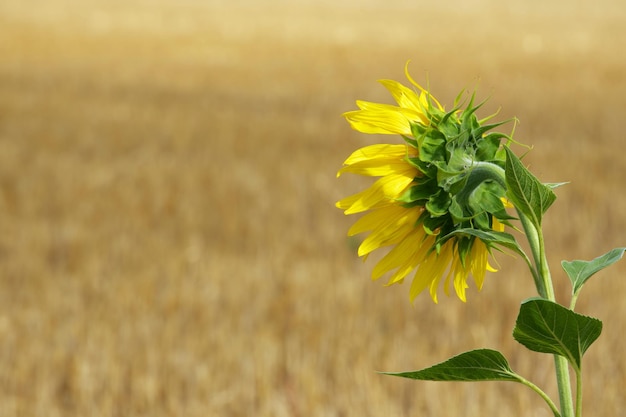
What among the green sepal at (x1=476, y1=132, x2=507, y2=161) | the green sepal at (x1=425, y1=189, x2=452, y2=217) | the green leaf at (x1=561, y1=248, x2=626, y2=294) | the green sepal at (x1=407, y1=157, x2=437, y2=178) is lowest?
the green leaf at (x1=561, y1=248, x2=626, y2=294)

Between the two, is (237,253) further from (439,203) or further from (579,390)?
(579,390)

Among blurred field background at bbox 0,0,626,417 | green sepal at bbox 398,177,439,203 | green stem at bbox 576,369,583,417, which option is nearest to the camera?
green stem at bbox 576,369,583,417

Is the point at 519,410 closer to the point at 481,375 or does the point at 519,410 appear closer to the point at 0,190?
the point at 481,375

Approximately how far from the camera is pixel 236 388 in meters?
2.62

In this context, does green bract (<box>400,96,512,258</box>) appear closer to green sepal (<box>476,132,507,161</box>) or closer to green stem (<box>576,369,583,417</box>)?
green sepal (<box>476,132,507,161</box>)

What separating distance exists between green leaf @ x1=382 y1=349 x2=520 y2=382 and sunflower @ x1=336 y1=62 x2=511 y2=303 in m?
0.07

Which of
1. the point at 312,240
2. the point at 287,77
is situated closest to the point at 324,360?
the point at 312,240

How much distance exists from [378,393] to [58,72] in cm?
831

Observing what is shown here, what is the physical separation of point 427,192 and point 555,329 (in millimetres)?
139

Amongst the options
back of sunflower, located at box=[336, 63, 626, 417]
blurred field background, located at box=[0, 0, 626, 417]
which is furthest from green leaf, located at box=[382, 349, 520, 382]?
blurred field background, located at box=[0, 0, 626, 417]

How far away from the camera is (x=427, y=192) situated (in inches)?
24.2

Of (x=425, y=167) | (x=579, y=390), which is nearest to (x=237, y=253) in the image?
(x=425, y=167)

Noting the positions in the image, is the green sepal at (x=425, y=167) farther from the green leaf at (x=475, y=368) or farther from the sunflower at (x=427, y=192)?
the green leaf at (x=475, y=368)

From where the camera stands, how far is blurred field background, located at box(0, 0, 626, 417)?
2.64 m
